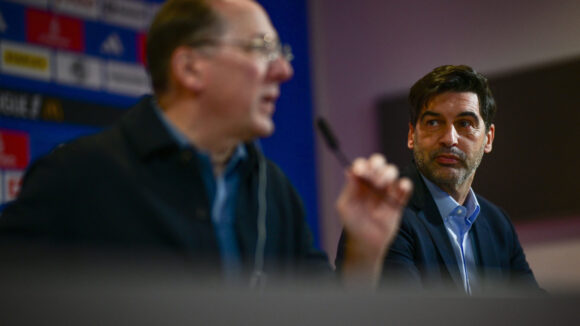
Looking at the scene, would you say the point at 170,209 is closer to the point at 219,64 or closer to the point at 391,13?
the point at 219,64

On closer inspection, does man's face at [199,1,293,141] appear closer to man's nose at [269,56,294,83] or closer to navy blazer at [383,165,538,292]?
man's nose at [269,56,294,83]

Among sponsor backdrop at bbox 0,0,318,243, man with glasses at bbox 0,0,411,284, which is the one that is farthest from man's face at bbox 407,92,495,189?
sponsor backdrop at bbox 0,0,318,243

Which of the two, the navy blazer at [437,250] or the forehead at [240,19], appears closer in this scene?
the forehead at [240,19]

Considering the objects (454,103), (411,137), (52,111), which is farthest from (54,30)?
(454,103)

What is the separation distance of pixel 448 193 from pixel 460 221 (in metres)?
0.06

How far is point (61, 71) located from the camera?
3273 mm

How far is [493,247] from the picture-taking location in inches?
64.4

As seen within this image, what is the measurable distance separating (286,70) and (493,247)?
643 millimetres

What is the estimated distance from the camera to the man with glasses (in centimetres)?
114

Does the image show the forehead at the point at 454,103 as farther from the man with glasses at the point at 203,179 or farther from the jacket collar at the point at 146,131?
the jacket collar at the point at 146,131

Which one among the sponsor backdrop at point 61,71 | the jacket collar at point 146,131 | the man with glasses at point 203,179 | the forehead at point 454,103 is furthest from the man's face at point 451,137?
the sponsor backdrop at point 61,71

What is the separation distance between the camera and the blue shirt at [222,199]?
1.21 meters

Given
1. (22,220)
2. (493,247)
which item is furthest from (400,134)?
(22,220)

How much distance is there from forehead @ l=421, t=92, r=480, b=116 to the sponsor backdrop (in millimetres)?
2010
